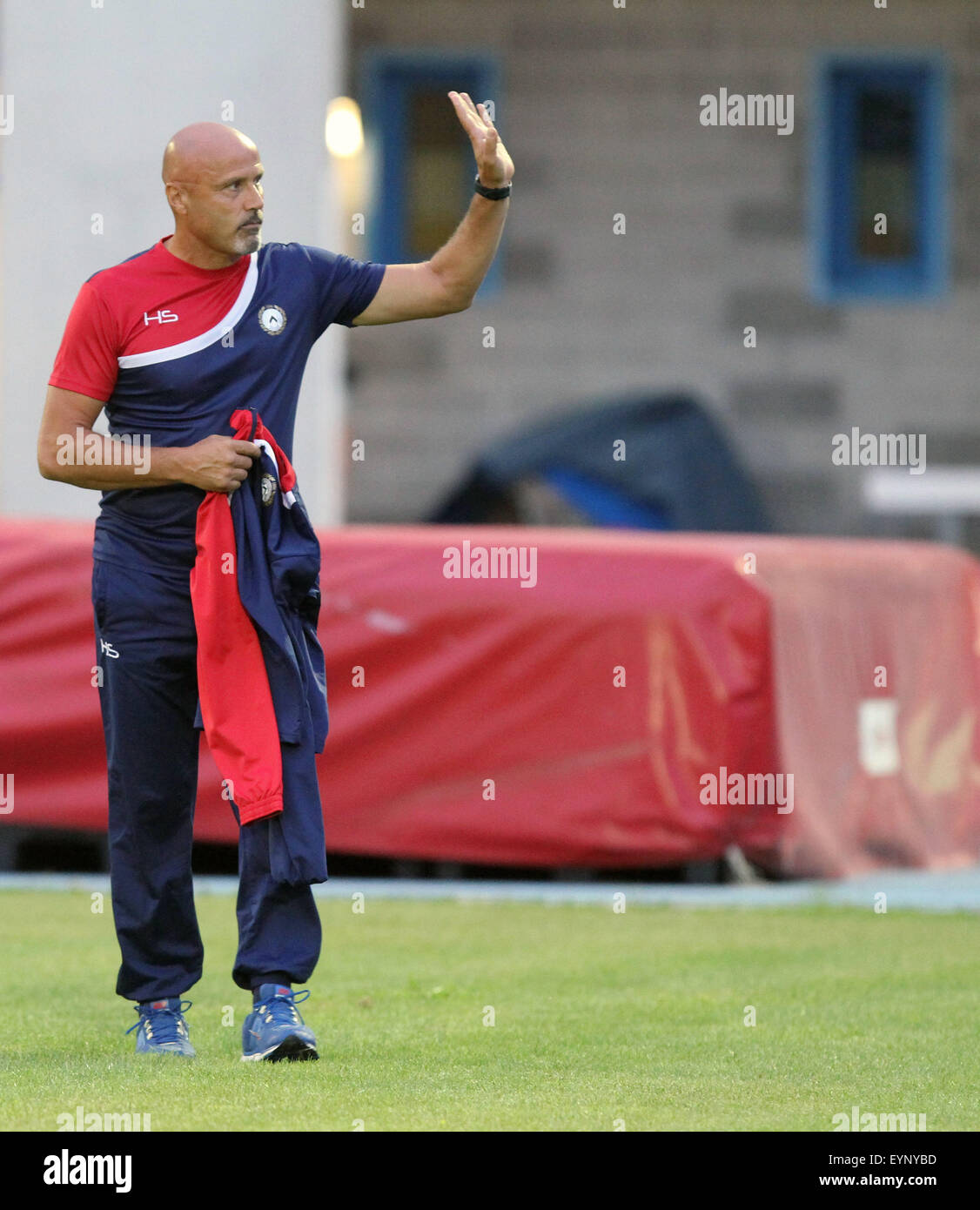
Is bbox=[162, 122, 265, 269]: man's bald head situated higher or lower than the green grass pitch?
higher

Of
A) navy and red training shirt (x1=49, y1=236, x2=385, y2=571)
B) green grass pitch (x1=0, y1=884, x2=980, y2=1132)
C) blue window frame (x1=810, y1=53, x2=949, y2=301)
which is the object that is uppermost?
blue window frame (x1=810, y1=53, x2=949, y2=301)

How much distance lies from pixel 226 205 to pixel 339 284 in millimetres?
329

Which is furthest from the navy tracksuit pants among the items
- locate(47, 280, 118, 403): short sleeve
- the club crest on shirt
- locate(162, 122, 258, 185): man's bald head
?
locate(162, 122, 258, 185): man's bald head

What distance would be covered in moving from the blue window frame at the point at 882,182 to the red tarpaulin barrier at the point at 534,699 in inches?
281

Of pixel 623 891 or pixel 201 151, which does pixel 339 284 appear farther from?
pixel 623 891

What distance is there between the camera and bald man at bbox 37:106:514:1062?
4.62m

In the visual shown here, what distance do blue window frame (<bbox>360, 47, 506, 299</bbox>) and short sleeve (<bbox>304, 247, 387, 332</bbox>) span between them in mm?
10318

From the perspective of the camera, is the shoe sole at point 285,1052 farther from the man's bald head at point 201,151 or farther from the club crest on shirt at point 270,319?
the man's bald head at point 201,151

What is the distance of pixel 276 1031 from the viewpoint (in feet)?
15.1

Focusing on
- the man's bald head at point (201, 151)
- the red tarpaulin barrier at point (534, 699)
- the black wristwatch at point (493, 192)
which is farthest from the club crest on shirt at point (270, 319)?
the red tarpaulin barrier at point (534, 699)

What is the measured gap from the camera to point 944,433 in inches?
592

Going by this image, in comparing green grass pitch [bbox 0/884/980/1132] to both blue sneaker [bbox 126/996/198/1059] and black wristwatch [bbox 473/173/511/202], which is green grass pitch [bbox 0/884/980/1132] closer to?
blue sneaker [bbox 126/996/198/1059]
